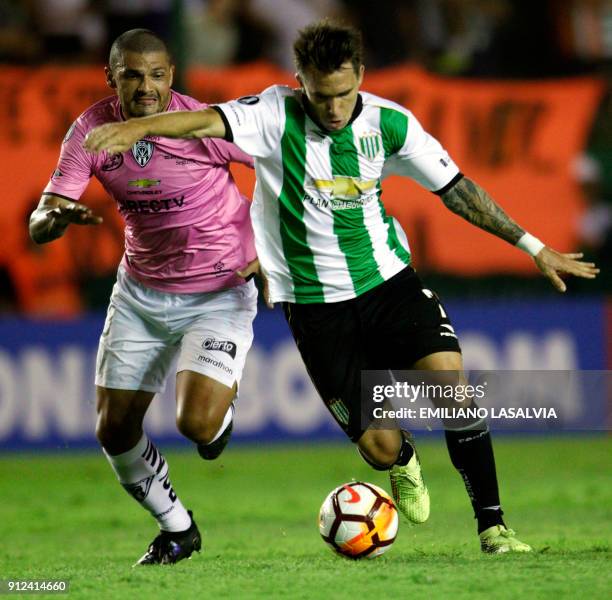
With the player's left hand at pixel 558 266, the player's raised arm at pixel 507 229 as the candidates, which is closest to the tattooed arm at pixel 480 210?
the player's raised arm at pixel 507 229

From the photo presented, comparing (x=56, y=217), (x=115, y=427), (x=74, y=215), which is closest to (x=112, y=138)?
(x=74, y=215)

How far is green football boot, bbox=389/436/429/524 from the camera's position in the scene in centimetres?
630

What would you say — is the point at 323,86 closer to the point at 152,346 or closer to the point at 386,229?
the point at 386,229

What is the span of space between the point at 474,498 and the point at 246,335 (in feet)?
4.59

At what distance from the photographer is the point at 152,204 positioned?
6090 millimetres

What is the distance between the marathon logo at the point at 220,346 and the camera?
6.08m

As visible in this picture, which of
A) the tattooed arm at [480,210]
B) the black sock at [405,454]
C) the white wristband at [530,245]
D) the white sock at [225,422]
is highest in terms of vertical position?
the tattooed arm at [480,210]

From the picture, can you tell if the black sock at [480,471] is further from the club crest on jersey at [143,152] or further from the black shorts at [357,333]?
the club crest on jersey at [143,152]

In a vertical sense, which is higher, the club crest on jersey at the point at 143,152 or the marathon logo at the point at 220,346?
the club crest on jersey at the point at 143,152

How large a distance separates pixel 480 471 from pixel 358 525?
2.07 feet

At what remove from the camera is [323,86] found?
5.39 meters

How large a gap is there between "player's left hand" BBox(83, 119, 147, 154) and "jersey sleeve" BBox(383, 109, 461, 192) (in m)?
1.27

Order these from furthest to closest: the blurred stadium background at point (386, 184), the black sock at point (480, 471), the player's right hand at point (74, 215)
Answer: the blurred stadium background at point (386, 184) < the black sock at point (480, 471) < the player's right hand at point (74, 215)

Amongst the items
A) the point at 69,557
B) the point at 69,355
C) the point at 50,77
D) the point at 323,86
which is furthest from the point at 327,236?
the point at 50,77
